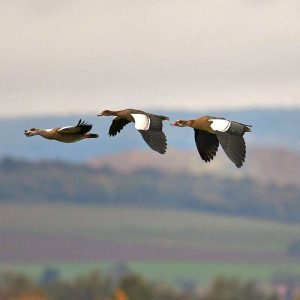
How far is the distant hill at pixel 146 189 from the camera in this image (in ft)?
500

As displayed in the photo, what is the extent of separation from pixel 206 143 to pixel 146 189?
14861cm

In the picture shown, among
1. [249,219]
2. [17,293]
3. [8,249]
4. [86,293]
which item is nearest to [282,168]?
[249,219]

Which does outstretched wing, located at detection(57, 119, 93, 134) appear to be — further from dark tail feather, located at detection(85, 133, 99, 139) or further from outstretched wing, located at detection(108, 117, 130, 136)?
outstretched wing, located at detection(108, 117, 130, 136)

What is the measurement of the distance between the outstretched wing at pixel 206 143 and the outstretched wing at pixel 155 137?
131 centimetres

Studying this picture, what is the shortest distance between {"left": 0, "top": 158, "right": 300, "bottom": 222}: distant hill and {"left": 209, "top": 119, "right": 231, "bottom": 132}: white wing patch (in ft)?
446

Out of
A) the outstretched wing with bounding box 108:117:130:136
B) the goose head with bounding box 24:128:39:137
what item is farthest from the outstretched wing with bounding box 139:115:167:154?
the outstretched wing with bounding box 108:117:130:136

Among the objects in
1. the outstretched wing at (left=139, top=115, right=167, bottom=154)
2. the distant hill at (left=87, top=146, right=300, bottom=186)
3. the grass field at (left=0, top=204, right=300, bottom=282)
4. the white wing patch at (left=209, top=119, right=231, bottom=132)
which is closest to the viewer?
the outstretched wing at (left=139, top=115, right=167, bottom=154)

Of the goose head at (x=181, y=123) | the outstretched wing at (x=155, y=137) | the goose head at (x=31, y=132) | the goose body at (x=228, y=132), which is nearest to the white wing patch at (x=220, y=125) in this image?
the goose body at (x=228, y=132)

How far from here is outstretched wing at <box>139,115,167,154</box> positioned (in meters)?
10.7

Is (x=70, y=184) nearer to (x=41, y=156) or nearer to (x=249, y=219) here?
(x=249, y=219)

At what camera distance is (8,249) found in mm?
136000

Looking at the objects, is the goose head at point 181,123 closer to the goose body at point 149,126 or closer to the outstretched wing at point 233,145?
the goose body at point 149,126

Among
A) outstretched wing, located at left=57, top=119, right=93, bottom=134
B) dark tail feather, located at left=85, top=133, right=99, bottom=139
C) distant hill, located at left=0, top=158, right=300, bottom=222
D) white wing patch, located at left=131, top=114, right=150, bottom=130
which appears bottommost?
dark tail feather, located at left=85, top=133, right=99, bottom=139

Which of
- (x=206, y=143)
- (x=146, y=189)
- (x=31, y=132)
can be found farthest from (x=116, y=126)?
(x=146, y=189)
